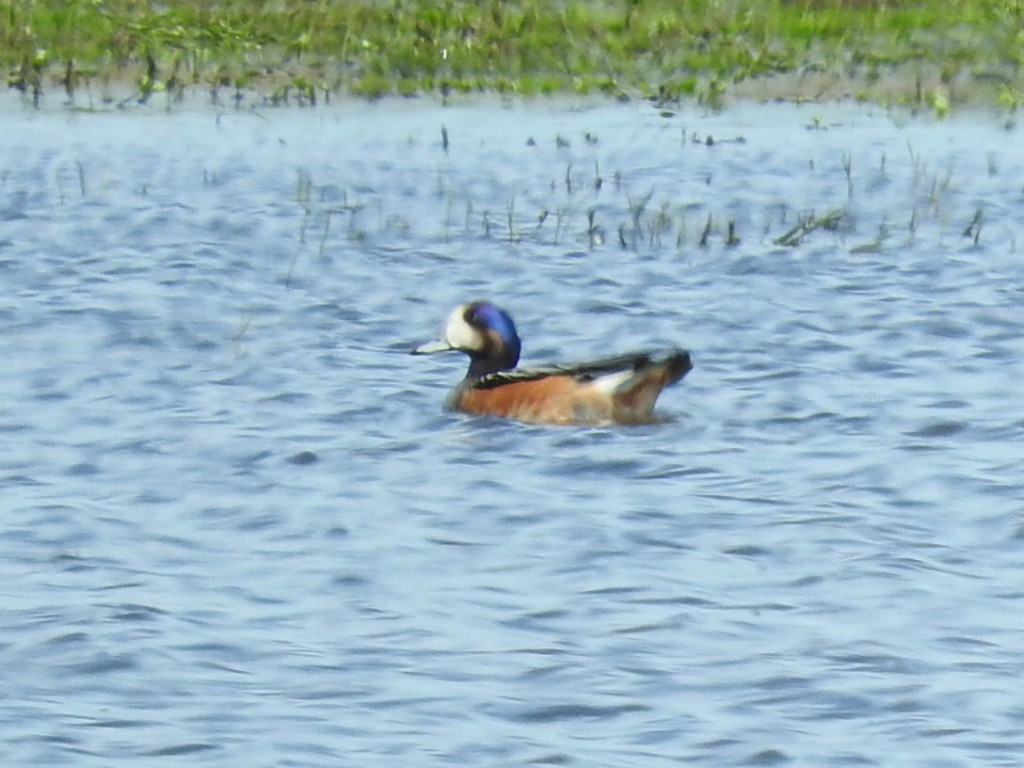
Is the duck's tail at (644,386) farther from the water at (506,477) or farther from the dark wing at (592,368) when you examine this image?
the water at (506,477)

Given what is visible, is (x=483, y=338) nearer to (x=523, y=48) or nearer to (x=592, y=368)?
(x=592, y=368)

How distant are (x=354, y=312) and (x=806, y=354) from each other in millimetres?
2694

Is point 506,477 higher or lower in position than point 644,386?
lower

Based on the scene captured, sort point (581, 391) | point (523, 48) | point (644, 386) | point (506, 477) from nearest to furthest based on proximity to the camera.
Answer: point (506, 477)
point (644, 386)
point (581, 391)
point (523, 48)

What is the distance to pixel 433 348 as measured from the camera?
1198 centimetres

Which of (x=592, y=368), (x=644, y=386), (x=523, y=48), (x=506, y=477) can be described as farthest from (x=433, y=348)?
(x=523, y=48)

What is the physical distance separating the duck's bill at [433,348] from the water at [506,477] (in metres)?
0.17

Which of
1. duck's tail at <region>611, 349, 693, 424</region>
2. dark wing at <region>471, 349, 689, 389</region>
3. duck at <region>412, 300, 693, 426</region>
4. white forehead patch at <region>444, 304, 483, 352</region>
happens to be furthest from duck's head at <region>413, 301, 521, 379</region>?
duck's tail at <region>611, 349, 693, 424</region>

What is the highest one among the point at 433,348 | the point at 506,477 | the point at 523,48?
the point at 523,48

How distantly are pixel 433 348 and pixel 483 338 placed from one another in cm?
26

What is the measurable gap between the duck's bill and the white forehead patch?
4 cm

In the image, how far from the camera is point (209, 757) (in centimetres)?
636

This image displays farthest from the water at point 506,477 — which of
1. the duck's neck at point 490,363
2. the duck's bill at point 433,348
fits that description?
the duck's neck at point 490,363

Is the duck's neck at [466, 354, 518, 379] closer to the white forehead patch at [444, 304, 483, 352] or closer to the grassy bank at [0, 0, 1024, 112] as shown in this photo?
the white forehead patch at [444, 304, 483, 352]
